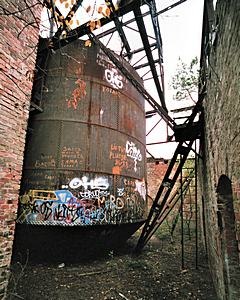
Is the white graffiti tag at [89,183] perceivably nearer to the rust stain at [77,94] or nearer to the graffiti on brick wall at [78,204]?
the graffiti on brick wall at [78,204]

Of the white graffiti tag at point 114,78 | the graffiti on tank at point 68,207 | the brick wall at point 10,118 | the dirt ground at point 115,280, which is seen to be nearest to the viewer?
the brick wall at point 10,118

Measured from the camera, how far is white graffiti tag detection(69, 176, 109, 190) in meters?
5.04

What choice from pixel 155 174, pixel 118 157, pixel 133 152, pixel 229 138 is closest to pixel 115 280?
pixel 118 157

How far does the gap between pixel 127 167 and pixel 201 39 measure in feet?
12.1

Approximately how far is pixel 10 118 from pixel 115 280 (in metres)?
4.04

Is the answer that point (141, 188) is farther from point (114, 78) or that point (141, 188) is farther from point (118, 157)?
point (114, 78)

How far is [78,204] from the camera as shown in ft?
16.1

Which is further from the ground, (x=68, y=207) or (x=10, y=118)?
(x=10, y=118)

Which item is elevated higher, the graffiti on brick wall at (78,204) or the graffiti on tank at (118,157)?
the graffiti on tank at (118,157)

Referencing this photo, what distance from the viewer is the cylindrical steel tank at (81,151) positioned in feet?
16.1

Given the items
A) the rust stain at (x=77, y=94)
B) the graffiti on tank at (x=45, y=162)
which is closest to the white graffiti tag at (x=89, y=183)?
the graffiti on tank at (x=45, y=162)

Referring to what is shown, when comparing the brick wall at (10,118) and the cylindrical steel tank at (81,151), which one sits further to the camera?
the cylindrical steel tank at (81,151)

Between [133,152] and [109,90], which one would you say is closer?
[109,90]

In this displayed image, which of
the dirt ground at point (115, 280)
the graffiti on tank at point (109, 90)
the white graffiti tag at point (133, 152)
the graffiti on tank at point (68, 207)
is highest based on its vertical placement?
the graffiti on tank at point (109, 90)
